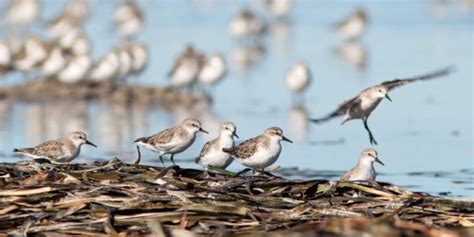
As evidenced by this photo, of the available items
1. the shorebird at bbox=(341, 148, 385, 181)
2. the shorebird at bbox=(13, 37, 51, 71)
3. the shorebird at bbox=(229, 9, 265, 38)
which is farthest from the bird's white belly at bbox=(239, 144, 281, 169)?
the shorebird at bbox=(229, 9, 265, 38)

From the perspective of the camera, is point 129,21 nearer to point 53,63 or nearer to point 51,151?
point 53,63

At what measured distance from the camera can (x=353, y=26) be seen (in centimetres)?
2661

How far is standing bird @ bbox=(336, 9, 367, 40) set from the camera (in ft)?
86.8

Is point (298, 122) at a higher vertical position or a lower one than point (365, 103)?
higher

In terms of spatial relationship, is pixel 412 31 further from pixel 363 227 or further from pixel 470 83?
pixel 363 227

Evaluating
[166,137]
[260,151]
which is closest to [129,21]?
[166,137]

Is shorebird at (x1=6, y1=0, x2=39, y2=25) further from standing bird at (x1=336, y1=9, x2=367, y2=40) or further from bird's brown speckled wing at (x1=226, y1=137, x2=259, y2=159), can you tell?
bird's brown speckled wing at (x1=226, y1=137, x2=259, y2=159)

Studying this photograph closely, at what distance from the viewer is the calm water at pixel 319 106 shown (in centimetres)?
1156

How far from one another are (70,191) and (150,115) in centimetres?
904

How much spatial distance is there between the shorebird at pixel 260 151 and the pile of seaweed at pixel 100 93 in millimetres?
8050

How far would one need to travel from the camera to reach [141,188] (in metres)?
6.61

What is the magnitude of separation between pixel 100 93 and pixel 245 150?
9.57 metres

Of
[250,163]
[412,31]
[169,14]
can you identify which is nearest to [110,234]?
[250,163]

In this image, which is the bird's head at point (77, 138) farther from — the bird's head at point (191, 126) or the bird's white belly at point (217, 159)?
the bird's white belly at point (217, 159)
